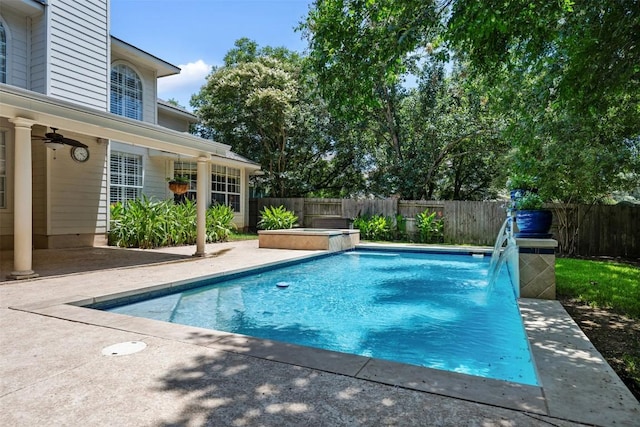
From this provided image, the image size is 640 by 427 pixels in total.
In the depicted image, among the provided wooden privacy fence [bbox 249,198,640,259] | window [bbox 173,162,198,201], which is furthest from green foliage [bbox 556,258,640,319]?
window [bbox 173,162,198,201]

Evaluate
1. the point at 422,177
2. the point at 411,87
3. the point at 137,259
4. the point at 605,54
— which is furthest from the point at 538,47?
the point at 411,87

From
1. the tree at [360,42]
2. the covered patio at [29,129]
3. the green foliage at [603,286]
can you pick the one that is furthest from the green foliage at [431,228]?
the tree at [360,42]

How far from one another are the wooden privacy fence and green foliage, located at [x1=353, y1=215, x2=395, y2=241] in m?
0.49

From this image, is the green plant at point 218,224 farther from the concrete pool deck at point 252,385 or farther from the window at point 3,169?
the concrete pool deck at point 252,385

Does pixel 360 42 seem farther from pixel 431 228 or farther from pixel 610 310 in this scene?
pixel 431 228

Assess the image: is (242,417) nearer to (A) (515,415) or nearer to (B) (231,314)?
(A) (515,415)

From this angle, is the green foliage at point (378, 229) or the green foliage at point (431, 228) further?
the green foliage at point (378, 229)

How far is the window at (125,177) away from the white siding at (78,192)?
1.01 meters

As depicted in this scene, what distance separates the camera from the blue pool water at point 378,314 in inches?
157

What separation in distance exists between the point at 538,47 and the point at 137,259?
7.99 meters

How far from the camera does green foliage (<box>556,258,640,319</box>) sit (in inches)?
193

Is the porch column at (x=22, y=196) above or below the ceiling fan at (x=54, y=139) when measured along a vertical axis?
below

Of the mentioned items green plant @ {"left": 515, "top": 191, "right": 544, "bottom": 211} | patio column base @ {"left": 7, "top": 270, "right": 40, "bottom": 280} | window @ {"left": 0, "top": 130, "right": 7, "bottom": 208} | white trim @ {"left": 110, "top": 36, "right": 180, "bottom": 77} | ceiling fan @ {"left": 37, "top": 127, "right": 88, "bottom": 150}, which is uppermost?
white trim @ {"left": 110, "top": 36, "right": 180, "bottom": 77}

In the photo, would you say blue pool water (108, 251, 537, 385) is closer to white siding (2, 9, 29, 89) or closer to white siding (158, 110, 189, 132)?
white siding (2, 9, 29, 89)
